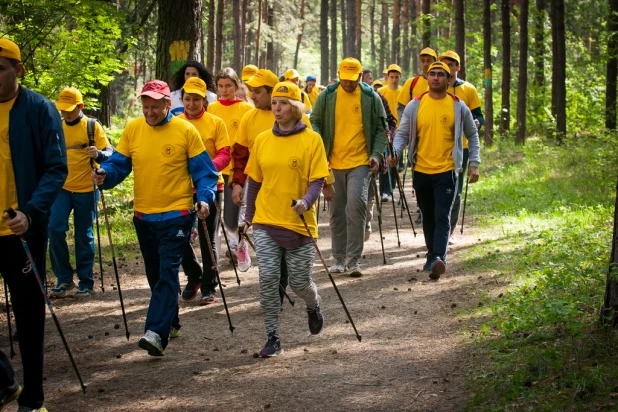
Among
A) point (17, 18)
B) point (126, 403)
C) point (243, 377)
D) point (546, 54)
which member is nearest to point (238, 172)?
point (243, 377)

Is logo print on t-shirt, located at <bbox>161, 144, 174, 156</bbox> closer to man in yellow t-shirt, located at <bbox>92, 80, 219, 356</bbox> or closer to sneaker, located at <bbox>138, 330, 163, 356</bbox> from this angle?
man in yellow t-shirt, located at <bbox>92, 80, 219, 356</bbox>

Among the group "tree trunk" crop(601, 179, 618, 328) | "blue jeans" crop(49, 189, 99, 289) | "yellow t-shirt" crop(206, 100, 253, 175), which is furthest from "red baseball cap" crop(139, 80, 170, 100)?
"yellow t-shirt" crop(206, 100, 253, 175)

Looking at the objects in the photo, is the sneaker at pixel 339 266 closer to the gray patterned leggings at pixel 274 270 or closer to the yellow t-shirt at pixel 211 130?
the yellow t-shirt at pixel 211 130

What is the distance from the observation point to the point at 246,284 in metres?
10.4

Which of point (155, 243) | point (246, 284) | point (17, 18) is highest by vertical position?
point (17, 18)

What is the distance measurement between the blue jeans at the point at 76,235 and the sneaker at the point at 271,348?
11.7 ft

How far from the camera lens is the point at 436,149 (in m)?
Answer: 10.2

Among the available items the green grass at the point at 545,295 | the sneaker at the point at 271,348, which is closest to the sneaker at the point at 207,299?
the sneaker at the point at 271,348

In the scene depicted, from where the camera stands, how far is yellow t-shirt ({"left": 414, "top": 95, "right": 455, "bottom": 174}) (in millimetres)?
10188

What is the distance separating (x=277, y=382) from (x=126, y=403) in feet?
3.61

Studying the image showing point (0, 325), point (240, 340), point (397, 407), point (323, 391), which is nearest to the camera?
point (397, 407)

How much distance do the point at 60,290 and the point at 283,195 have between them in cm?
393

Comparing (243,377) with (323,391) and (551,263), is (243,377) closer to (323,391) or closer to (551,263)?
(323,391)

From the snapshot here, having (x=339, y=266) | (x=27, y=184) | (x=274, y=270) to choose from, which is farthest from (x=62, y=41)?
(x=27, y=184)
